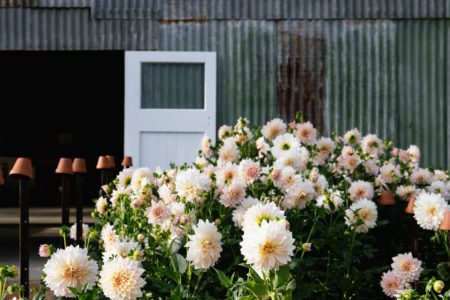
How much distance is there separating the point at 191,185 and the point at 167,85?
537 centimetres

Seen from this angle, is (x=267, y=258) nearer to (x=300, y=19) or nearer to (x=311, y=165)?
(x=311, y=165)

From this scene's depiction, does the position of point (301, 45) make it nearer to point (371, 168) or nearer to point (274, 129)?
point (371, 168)

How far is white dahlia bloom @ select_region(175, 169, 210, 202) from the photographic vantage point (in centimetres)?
338

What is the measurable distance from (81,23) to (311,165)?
4695 millimetres


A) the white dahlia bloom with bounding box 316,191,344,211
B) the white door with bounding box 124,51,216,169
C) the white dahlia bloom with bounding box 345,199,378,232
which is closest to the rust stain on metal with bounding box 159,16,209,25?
the white door with bounding box 124,51,216,169

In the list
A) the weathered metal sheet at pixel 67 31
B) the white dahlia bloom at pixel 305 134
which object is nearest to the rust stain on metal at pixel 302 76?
the weathered metal sheet at pixel 67 31

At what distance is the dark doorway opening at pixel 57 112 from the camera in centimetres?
1758

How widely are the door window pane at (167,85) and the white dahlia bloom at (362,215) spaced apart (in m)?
5.10

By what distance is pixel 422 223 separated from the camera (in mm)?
3451

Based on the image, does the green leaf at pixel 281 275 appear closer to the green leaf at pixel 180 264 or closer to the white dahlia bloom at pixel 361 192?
the green leaf at pixel 180 264

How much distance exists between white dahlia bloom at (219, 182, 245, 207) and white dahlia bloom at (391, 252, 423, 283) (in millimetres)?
646

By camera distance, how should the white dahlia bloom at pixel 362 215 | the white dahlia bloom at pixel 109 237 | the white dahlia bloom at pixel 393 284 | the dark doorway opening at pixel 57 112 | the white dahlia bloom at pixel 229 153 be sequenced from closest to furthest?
1. the white dahlia bloom at pixel 109 237
2. the white dahlia bloom at pixel 393 284
3. the white dahlia bloom at pixel 362 215
4. the white dahlia bloom at pixel 229 153
5. the dark doorway opening at pixel 57 112

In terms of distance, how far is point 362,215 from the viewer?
3.63 m

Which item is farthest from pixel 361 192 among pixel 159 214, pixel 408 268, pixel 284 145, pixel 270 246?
pixel 270 246
